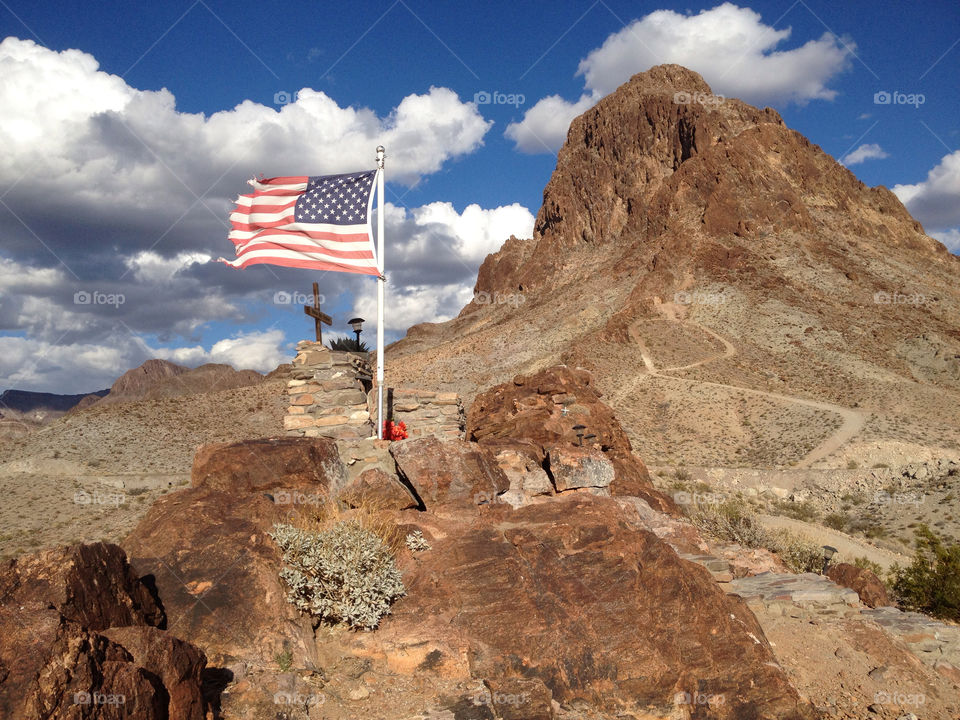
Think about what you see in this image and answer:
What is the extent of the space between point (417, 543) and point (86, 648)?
3.94 meters

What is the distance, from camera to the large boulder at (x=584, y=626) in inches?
237

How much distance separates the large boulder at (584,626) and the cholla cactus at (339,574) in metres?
0.22

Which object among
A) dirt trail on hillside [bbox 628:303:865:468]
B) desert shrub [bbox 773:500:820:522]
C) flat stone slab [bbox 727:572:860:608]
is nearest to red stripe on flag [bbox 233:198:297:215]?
flat stone slab [bbox 727:572:860:608]

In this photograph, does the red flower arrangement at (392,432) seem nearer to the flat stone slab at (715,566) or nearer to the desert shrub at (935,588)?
the flat stone slab at (715,566)

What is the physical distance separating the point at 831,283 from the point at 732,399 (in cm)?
2739

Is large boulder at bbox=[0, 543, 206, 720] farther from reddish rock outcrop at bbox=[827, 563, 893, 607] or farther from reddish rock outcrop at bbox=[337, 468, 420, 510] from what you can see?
reddish rock outcrop at bbox=[827, 563, 893, 607]

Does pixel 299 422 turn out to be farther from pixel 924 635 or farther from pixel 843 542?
pixel 843 542

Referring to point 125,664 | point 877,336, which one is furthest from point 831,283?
point 125,664

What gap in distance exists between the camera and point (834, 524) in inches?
826

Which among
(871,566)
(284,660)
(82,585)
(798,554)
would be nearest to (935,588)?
(798,554)

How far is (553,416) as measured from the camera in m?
15.6

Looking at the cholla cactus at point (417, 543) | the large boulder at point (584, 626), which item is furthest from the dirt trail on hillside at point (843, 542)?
the cholla cactus at point (417, 543)

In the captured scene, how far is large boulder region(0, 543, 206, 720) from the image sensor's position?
3660mm

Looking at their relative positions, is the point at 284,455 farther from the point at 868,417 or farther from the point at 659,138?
the point at 659,138
